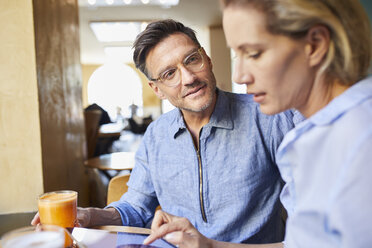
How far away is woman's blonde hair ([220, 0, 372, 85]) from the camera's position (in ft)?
2.22

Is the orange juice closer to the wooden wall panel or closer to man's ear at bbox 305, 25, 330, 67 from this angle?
man's ear at bbox 305, 25, 330, 67

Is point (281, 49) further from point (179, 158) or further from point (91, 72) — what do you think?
point (91, 72)

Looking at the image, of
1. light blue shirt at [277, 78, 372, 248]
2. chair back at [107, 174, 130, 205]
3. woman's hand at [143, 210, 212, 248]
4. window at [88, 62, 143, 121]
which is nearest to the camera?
light blue shirt at [277, 78, 372, 248]

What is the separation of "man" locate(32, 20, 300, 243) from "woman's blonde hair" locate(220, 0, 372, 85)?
2.14 ft

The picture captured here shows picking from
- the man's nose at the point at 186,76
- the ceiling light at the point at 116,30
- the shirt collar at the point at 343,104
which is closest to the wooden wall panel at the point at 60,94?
the man's nose at the point at 186,76

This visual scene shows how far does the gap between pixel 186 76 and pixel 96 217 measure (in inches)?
27.2

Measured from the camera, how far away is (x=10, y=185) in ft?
6.35

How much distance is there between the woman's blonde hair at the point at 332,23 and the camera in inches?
26.7

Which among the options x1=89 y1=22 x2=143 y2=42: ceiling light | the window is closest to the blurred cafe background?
x1=89 y1=22 x2=143 y2=42: ceiling light

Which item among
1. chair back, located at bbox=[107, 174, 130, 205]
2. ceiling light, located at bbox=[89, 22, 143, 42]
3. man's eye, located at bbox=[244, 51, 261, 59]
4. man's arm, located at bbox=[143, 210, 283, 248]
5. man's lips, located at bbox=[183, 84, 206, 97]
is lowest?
chair back, located at bbox=[107, 174, 130, 205]

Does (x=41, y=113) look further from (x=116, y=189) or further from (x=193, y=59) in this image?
(x=193, y=59)

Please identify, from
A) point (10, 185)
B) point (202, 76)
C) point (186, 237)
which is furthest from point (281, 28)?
point (10, 185)

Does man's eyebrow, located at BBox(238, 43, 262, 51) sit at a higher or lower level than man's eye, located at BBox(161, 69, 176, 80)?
higher

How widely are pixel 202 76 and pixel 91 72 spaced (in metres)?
17.0
